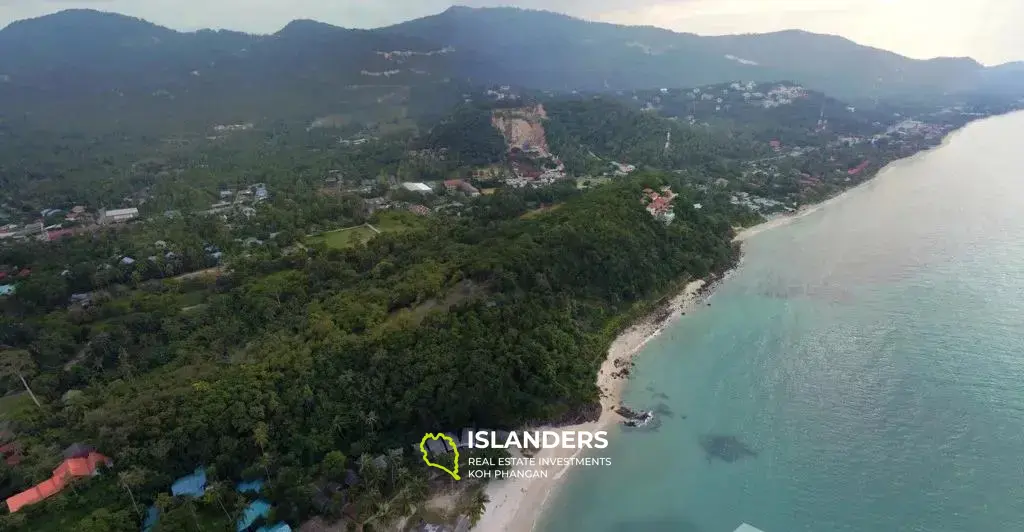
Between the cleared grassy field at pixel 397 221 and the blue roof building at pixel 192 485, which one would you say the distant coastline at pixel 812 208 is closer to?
the cleared grassy field at pixel 397 221

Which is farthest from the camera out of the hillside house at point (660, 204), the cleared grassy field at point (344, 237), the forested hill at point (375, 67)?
the forested hill at point (375, 67)

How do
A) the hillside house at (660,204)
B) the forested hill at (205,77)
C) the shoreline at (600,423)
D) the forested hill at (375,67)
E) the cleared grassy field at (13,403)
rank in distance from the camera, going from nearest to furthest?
1. the shoreline at (600,423)
2. the cleared grassy field at (13,403)
3. the hillside house at (660,204)
4. the forested hill at (205,77)
5. the forested hill at (375,67)

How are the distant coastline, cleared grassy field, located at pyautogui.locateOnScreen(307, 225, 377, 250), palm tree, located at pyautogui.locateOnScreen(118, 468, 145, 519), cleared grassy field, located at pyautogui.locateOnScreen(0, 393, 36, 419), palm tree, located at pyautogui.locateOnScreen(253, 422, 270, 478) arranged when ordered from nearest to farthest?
palm tree, located at pyautogui.locateOnScreen(118, 468, 145, 519), palm tree, located at pyautogui.locateOnScreen(253, 422, 270, 478), cleared grassy field, located at pyautogui.locateOnScreen(0, 393, 36, 419), cleared grassy field, located at pyautogui.locateOnScreen(307, 225, 377, 250), the distant coastline

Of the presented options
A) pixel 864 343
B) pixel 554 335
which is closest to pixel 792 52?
pixel 864 343

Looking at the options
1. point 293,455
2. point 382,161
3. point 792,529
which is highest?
point 382,161

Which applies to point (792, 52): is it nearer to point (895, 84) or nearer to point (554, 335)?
point (895, 84)

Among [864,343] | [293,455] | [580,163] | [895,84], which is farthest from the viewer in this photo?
[895,84]

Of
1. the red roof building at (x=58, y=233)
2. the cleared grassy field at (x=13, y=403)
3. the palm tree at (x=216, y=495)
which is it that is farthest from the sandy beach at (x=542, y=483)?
the red roof building at (x=58, y=233)

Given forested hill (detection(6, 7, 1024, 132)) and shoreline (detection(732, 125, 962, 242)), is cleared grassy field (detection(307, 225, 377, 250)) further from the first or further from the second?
forested hill (detection(6, 7, 1024, 132))

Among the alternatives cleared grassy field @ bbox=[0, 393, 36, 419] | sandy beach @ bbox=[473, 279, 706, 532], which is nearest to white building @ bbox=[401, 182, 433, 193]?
sandy beach @ bbox=[473, 279, 706, 532]
